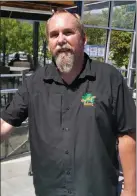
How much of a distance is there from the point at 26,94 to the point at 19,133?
3.08 metres

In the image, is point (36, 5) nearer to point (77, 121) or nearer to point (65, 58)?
point (65, 58)

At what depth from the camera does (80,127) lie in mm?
1564

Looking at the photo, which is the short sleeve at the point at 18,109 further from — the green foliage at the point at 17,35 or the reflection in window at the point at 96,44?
the reflection in window at the point at 96,44

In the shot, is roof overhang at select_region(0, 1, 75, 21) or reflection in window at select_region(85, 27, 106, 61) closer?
roof overhang at select_region(0, 1, 75, 21)

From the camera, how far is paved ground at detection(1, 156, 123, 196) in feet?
12.4

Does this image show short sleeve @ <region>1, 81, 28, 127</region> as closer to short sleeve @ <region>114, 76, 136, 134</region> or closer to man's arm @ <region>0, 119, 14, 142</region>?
man's arm @ <region>0, 119, 14, 142</region>

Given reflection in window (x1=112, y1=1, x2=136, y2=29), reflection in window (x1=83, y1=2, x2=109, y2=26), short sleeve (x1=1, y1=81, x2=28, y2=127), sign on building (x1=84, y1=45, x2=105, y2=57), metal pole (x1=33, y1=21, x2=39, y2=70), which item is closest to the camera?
short sleeve (x1=1, y1=81, x2=28, y2=127)

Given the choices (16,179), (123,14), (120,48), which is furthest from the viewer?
(120,48)

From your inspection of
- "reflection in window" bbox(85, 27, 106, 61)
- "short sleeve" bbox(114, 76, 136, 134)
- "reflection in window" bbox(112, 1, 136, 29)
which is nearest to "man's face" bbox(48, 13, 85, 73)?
"short sleeve" bbox(114, 76, 136, 134)

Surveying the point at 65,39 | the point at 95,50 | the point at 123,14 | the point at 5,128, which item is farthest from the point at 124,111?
the point at 123,14

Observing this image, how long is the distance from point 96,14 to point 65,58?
4618 mm

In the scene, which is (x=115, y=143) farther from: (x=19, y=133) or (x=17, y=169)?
(x=19, y=133)

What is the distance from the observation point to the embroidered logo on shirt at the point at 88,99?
1562 millimetres

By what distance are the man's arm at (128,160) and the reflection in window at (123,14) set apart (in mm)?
5065
